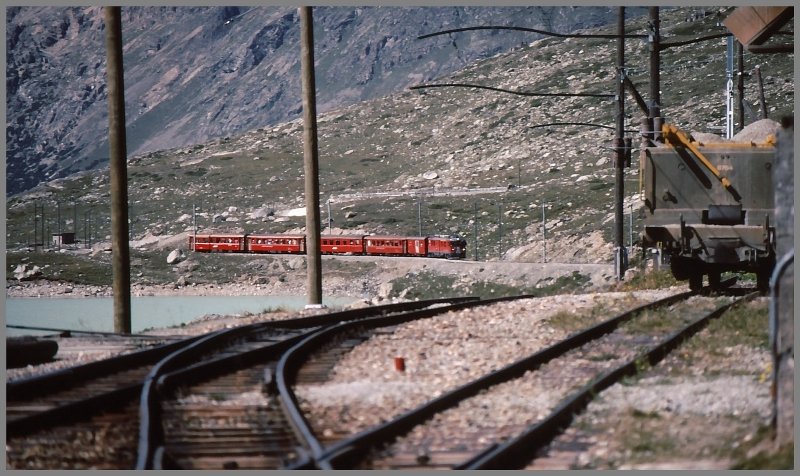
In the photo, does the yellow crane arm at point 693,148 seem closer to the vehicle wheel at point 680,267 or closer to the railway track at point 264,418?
the vehicle wheel at point 680,267

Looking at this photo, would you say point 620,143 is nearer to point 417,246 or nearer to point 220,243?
point 417,246

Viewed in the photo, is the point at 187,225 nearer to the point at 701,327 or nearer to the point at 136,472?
the point at 701,327

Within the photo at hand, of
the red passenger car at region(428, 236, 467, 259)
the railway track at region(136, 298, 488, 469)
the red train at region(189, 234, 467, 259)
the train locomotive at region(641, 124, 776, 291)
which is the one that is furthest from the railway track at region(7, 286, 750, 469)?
the red passenger car at region(428, 236, 467, 259)

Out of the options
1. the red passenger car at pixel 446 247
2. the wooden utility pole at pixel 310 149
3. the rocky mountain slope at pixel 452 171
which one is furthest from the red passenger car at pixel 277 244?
the wooden utility pole at pixel 310 149

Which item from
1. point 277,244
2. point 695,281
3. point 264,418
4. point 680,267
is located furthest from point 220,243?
point 264,418

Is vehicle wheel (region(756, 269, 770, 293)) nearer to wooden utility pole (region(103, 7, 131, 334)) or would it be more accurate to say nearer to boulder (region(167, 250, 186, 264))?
wooden utility pole (region(103, 7, 131, 334))

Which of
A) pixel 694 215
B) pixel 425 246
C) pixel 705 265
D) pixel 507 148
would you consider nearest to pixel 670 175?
pixel 694 215
